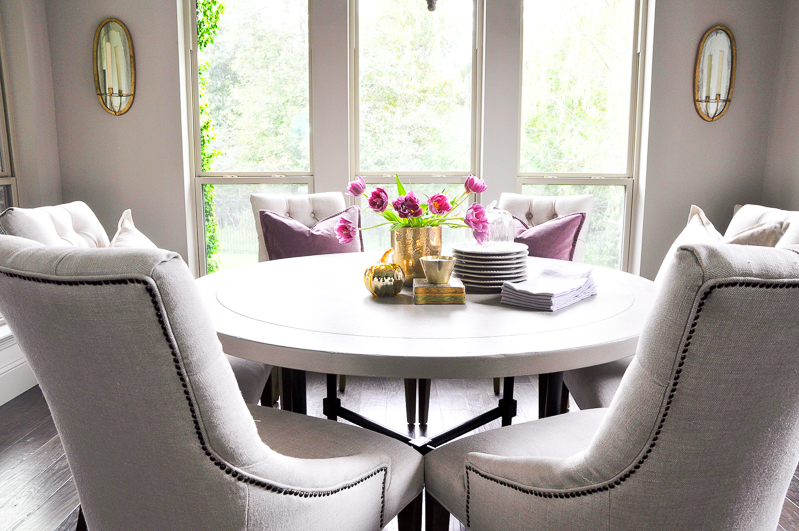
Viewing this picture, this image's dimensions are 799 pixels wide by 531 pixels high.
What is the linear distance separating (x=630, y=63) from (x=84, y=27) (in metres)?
3.56

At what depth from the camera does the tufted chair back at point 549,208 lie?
2844 mm

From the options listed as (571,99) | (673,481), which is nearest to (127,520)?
(673,481)

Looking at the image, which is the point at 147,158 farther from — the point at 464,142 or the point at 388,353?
the point at 388,353

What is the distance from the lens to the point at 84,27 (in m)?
3.46

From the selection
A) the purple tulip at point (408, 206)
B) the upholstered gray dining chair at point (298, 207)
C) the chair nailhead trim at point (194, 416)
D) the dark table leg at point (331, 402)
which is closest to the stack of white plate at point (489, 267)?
the purple tulip at point (408, 206)

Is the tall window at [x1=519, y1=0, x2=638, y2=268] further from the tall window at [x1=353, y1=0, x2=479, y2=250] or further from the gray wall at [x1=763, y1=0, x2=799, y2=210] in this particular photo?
the gray wall at [x1=763, y1=0, x2=799, y2=210]

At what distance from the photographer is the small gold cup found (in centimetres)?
144

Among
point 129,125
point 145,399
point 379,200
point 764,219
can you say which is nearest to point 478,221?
point 379,200

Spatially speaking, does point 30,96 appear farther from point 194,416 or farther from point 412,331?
point 194,416

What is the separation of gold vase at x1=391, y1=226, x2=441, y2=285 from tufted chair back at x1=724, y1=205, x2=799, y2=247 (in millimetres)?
1074

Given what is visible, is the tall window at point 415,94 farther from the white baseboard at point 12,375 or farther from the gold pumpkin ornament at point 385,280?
the gold pumpkin ornament at point 385,280

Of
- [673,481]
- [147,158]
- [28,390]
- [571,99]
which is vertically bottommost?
[28,390]

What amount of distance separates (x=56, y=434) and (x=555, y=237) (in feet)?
7.65

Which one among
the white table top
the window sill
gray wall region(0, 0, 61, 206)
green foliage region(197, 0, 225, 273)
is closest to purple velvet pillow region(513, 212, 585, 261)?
the white table top
